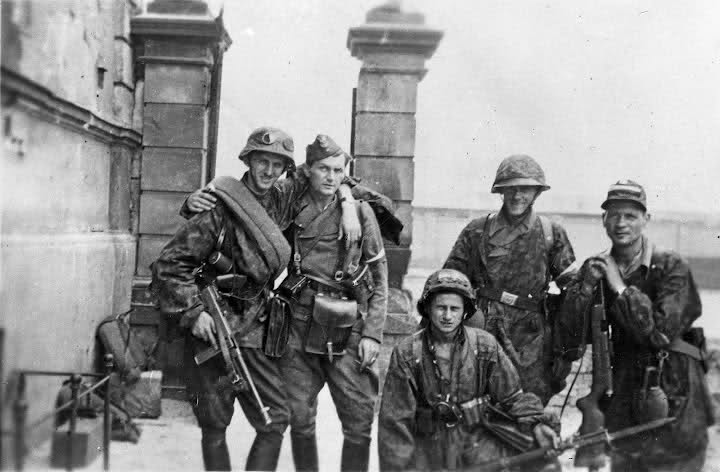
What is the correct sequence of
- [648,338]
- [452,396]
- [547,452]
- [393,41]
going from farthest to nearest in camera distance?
[393,41]
[648,338]
[452,396]
[547,452]

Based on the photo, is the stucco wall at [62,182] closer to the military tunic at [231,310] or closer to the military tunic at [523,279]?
the military tunic at [231,310]

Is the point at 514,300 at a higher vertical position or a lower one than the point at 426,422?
higher

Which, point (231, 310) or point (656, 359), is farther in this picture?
point (656, 359)

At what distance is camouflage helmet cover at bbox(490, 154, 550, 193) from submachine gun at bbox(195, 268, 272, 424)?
5.40 feet

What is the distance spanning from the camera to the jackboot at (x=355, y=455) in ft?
14.2

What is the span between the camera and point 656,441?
4.46 meters

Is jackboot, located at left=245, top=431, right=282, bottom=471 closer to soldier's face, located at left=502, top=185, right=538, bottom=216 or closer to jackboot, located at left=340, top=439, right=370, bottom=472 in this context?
jackboot, located at left=340, top=439, right=370, bottom=472

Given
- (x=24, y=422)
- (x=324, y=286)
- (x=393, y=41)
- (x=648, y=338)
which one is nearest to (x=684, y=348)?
(x=648, y=338)

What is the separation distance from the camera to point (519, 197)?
4.71 meters

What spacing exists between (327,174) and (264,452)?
1.52 metres

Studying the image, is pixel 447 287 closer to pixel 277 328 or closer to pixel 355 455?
pixel 277 328

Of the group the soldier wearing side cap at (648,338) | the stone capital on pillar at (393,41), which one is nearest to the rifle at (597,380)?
the soldier wearing side cap at (648,338)

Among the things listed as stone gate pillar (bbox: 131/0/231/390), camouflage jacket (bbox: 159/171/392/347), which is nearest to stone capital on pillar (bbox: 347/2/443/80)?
stone gate pillar (bbox: 131/0/231/390)

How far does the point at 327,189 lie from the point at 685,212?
3458 millimetres
